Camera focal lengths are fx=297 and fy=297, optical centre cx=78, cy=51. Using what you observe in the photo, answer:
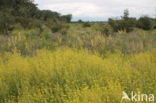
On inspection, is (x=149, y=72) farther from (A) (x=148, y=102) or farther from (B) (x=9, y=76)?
(B) (x=9, y=76)

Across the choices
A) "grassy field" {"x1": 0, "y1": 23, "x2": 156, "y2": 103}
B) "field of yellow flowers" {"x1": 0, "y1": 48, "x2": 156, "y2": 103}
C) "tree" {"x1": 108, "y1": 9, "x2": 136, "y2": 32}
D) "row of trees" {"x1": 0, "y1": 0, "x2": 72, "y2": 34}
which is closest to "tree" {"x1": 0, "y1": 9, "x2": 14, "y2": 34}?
"row of trees" {"x1": 0, "y1": 0, "x2": 72, "y2": 34}

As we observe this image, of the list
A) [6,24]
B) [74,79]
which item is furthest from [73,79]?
[6,24]

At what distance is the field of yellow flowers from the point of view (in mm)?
5540

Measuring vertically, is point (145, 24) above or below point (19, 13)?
below

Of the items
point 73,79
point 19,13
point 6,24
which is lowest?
point 73,79

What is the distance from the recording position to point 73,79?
662 centimetres

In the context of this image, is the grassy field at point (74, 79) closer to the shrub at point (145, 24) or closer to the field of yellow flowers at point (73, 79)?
the field of yellow flowers at point (73, 79)

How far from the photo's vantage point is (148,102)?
197 inches

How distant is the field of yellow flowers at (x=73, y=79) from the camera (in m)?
5.54

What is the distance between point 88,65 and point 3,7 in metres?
24.6

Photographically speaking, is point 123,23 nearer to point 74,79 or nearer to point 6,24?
point 6,24

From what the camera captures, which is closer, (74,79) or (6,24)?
(74,79)

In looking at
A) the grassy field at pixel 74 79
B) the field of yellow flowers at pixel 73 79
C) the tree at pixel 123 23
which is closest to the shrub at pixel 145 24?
the tree at pixel 123 23

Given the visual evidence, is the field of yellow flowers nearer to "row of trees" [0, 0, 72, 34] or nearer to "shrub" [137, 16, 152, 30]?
"row of trees" [0, 0, 72, 34]
